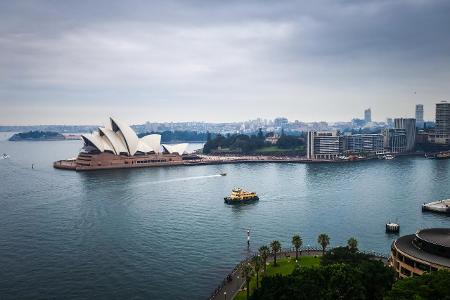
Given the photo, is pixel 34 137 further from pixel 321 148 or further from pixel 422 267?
pixel 422 267

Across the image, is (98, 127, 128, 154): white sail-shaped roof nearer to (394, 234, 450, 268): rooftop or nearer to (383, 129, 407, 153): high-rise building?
(394, 234, 450, 268): rooftop

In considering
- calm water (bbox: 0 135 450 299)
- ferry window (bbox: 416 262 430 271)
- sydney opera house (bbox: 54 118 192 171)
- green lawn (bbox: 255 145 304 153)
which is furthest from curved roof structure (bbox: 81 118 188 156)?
ferry window (bbox: 416 262 430 271)

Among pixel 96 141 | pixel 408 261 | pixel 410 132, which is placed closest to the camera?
pixel 408 261

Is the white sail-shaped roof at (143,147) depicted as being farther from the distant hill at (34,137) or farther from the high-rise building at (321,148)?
the distant hill at (34,137)

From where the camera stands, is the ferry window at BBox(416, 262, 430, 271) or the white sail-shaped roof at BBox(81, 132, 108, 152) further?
the white sail-shaped roof at BBox(81, 132, 108, 152)

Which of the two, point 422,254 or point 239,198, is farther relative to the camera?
point 239,198

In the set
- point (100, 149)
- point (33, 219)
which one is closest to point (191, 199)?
point (33, 219)

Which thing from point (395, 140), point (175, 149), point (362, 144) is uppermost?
point (395, 140)

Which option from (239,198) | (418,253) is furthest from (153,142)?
(418,253)
